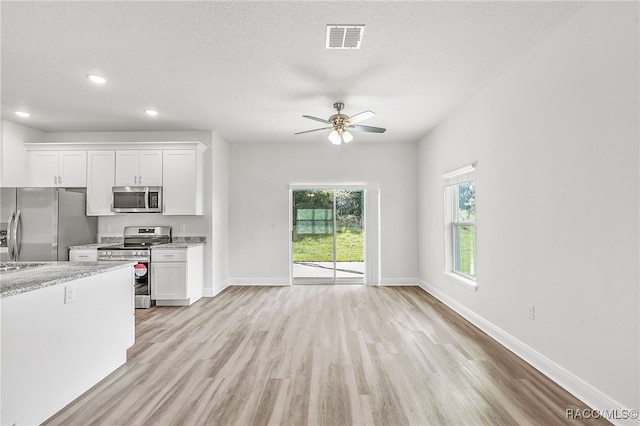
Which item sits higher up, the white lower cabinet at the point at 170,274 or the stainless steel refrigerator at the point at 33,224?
the stainless steel refrigerator at the point at 33,224

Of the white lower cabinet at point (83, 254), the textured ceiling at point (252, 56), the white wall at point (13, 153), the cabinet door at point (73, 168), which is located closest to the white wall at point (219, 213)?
the textured ceiling at point (252, 56)

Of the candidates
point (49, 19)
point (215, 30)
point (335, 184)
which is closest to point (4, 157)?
point (49, 19)

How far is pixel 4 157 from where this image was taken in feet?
16.0

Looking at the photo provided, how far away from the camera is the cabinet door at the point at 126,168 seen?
517 centimetres

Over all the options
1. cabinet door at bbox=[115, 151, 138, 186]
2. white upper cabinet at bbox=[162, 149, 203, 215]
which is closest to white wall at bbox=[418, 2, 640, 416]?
white upper cabinet at bbox=[162, 149, 203, 215]

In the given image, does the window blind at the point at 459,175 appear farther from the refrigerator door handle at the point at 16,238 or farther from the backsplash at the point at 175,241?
the refrigerator door handle at the point at 16,238

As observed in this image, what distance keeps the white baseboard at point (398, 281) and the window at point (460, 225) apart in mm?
1440

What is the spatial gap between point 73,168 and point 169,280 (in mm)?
2391

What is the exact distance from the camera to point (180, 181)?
205 inches

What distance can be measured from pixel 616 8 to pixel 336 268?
5.31 metres

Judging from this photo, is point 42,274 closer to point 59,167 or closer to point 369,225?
point 59,167

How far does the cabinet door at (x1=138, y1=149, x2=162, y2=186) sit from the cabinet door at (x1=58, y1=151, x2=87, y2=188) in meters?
0.87

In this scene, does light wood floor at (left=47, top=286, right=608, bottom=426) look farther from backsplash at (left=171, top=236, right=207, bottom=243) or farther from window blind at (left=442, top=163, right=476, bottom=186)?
window blind at (left=442, top=163, right=476, bottom=186)

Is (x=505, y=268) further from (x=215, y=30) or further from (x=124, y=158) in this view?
(x=124, y=158)
